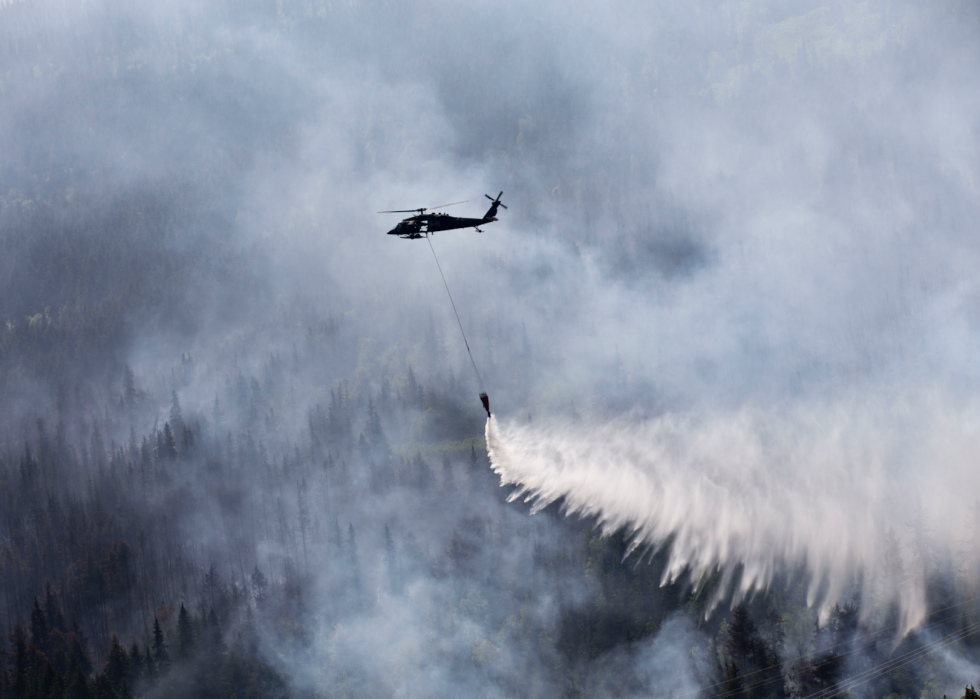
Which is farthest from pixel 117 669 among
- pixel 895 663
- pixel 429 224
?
pixel 895 663

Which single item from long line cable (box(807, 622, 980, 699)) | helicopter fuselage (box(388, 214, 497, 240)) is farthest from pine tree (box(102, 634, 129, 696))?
long line cable (box(807, 622, 980, 699))

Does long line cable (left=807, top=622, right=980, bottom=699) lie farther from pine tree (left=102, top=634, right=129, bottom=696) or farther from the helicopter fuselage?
pine tree (left=102, top=634, right=129, bottom=696)

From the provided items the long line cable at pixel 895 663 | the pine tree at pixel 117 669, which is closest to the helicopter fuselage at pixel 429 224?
the long line cable at pixel 895 663

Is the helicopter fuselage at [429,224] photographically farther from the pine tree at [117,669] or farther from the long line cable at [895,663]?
the pine tree at [117,669]

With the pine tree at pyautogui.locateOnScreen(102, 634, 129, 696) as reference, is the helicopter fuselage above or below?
above

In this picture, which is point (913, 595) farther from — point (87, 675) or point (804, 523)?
point (87, 675)

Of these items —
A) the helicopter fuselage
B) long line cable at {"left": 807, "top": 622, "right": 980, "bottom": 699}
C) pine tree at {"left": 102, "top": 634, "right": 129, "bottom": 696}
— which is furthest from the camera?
A: pine tree at {"left": 102, "top": 634, "right": 129, "bottom": 696}

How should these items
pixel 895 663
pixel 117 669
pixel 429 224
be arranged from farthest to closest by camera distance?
pixel 117 669, pixel 895 663, pixel 429 224

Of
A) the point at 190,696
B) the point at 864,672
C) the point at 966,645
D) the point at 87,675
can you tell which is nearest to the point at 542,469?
the point at 864,672

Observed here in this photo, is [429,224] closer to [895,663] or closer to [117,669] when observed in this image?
[895,663]

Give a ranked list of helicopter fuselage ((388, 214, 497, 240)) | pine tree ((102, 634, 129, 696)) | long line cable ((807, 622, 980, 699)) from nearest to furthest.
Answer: helicopter fuselage ((388, 214, 497, 240)) → long line cable ((807, 622, 980, 699)) → pine tree ((102, 634, 129, 696))

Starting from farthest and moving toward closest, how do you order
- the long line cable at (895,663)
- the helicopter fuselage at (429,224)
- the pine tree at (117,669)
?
the pine tree at (117,669)
the long line cable at (895,663)
the helicopter fuselage at (429,224)

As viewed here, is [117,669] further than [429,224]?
Yes
